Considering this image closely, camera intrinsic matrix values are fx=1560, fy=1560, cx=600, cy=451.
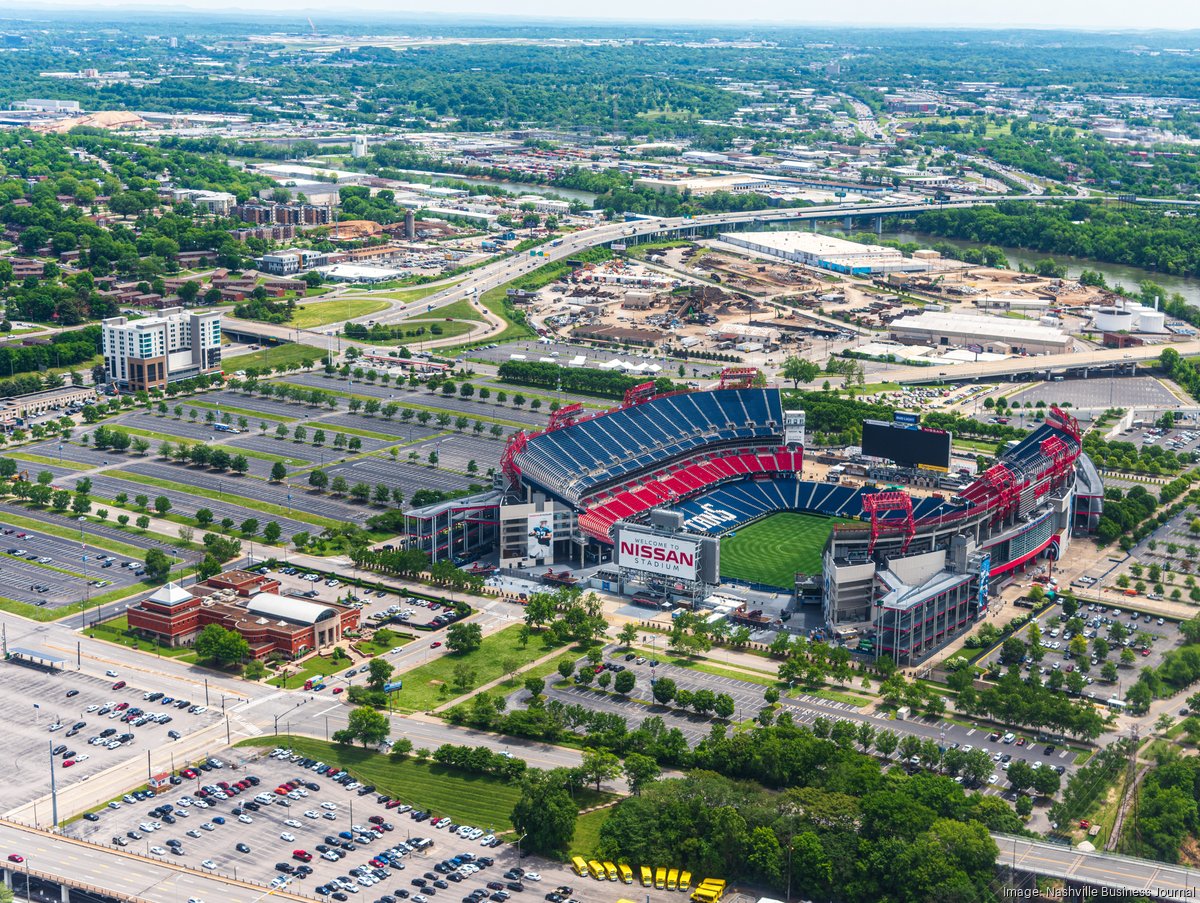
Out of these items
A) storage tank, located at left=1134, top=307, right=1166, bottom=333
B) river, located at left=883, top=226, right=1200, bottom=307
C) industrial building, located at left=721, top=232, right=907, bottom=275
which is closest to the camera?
storage tank, located at left=1134, top=307, right=1166, bottom=333

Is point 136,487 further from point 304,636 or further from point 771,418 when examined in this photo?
point 771,418

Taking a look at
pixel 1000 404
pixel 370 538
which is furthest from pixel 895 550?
pixel 1000 404

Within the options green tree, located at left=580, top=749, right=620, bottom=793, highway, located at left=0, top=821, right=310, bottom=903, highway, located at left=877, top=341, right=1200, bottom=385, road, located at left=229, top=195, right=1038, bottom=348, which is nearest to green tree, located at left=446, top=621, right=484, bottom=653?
green tree, located at left=580, top=749, right=620, bottom=793

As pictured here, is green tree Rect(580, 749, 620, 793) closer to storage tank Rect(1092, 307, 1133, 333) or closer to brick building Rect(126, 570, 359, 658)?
brick building Rect(126, 570, 359, 658)

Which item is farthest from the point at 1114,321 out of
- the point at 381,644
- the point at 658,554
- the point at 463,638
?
the point at 381,644

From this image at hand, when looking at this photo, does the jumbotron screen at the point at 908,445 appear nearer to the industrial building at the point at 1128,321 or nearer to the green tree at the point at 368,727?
the green tree at the point at 368,727

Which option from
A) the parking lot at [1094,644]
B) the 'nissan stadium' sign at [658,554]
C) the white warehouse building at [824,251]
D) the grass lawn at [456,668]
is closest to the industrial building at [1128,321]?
the white warehouse building at [824,251]
